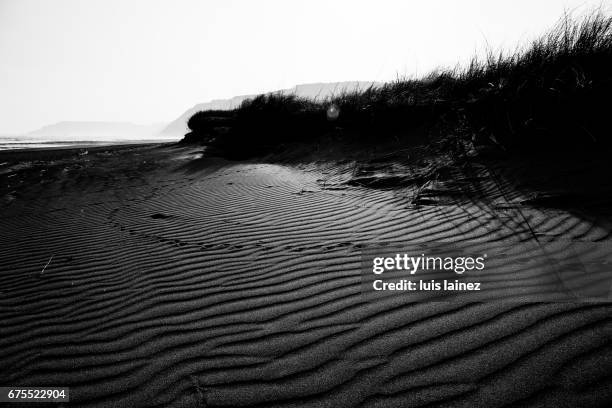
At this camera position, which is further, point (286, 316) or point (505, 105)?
point (505, 105)

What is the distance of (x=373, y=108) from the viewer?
26.3 ft

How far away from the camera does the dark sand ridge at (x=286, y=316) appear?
1487 mm

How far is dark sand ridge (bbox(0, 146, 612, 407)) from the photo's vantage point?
1.49 metres

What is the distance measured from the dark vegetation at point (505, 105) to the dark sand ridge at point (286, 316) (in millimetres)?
1024

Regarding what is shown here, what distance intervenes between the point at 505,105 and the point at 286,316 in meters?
4.80

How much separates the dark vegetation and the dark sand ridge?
102 centimetres

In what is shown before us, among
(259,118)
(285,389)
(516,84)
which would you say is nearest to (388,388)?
(285,389)

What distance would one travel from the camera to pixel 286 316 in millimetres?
2094

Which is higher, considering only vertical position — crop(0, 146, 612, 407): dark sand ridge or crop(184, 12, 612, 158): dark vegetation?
crop(184, 12, 612, 158): dark vegetation

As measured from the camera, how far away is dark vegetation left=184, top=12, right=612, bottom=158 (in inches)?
161

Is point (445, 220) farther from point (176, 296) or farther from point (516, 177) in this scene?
point (176, 296)

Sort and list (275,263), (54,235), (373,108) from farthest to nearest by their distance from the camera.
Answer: (373,108) < (54,235) < (275,263)

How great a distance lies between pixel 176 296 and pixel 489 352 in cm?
209

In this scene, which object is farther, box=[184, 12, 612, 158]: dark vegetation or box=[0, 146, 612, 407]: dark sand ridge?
box=[184, 12, 612, 158]: dark vegetation
